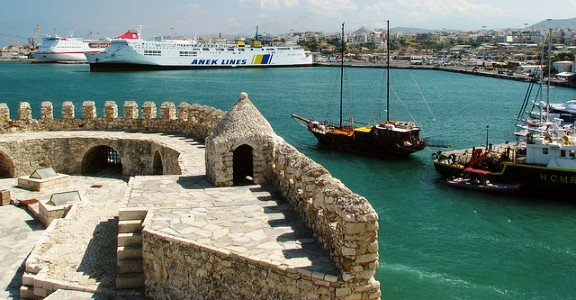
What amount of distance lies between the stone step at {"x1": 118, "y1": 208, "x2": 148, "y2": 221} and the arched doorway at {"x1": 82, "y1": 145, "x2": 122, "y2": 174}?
29.5 feet

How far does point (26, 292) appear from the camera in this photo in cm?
964

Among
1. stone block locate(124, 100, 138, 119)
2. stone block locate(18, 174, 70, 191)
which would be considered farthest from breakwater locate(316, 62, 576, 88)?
stone block locate(18, 174, 70, 191)

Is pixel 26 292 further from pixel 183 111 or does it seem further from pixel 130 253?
pixel 183 111

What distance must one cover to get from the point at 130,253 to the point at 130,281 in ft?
1.53

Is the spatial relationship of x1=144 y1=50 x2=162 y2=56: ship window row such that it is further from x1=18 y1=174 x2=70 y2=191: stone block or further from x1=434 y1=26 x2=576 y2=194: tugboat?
x1=18 y1=174 x2=70 y2=191: stone block

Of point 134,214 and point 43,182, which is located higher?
point 134,214

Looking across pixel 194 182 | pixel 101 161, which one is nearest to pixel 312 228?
pixel 194 182

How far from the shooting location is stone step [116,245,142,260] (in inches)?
364

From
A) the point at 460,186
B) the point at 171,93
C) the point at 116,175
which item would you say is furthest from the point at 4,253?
the point at 171,93

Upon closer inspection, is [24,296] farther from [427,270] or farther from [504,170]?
[504,170]

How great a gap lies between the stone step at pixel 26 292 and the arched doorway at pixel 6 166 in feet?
28.5

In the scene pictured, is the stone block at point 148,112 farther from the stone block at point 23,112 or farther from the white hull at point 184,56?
Answer: the white hull at point 184,56

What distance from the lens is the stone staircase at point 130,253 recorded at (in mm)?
9023

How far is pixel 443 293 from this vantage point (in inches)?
615
